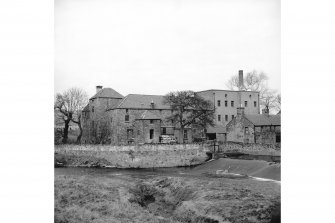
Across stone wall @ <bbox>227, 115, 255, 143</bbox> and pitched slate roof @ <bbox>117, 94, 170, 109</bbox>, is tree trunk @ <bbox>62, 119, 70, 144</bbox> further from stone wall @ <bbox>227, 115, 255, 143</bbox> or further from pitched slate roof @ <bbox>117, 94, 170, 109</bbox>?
stone wall @ <bbox>227, 115, 255, 143</bbox>

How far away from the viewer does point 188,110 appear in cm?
2367

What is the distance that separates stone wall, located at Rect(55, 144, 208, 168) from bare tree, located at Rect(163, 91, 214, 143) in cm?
189

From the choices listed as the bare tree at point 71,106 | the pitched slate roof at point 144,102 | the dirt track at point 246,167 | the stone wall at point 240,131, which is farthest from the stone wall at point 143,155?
the bare tree at point 71,106

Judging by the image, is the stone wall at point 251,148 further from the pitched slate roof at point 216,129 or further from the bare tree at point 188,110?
the pitched slate roof at point 216,129

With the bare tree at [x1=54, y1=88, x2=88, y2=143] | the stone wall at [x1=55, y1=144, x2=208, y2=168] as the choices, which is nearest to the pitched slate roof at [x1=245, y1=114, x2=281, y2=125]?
the stone wall at [x1=55, y1=144, x2=208, y2=168]

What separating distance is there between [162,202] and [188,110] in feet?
41.6

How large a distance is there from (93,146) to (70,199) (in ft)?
38.0

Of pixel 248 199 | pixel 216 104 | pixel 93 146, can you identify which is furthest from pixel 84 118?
pixel 216 104

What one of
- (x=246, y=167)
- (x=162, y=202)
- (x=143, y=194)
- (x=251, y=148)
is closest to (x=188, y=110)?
(x=251, y=148)

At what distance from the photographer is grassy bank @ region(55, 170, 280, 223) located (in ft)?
30.4

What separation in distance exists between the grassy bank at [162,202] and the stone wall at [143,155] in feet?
26.5

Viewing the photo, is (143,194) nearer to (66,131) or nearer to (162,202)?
(162,202)
